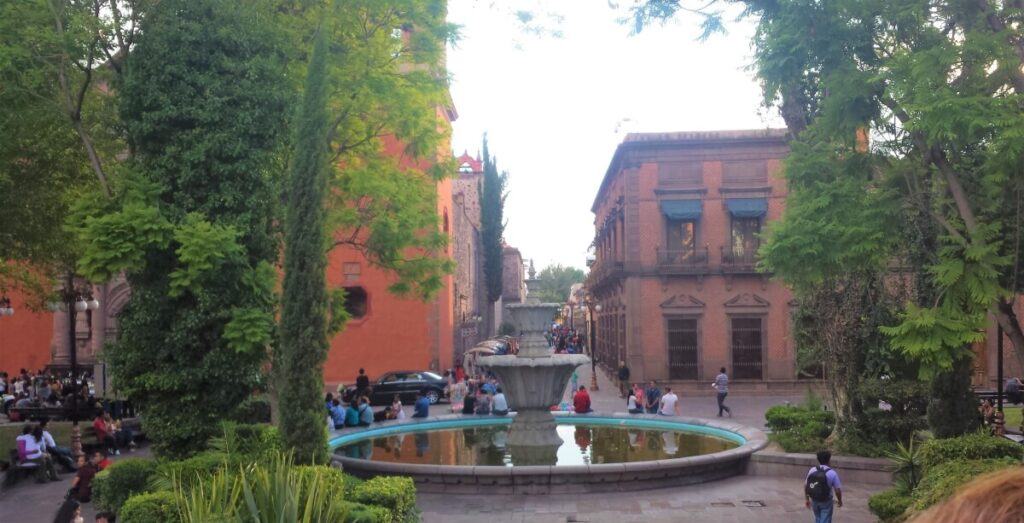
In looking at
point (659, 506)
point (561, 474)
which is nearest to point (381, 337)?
point (561, 474)

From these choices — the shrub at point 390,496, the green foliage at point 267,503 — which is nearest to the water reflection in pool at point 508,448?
the shrub at point 390,496

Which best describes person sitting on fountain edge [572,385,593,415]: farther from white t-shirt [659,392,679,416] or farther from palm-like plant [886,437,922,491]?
palm-like plant [886,437,922,491]

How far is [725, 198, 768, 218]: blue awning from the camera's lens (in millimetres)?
31281

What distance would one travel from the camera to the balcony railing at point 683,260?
103 ft

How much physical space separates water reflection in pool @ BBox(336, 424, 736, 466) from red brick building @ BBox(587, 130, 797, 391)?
477 inches

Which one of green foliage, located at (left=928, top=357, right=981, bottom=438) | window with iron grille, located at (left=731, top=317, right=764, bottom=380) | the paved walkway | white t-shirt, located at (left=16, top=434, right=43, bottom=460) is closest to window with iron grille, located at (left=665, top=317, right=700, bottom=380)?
window with iron grille, located at (left=731, top=317, right=764, bottom=380)

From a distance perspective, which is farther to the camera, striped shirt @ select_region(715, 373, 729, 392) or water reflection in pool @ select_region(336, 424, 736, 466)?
striped shirt @ select_region(715, 373, 729, 392)

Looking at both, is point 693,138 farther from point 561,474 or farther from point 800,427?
point 561,474

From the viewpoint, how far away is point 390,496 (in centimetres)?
910

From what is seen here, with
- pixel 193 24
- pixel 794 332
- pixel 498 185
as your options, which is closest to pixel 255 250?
pixel 193 24

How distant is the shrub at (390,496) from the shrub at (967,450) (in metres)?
6.55

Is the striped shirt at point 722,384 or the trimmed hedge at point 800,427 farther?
the striped shirt at point 722,384

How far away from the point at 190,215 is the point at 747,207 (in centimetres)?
2383

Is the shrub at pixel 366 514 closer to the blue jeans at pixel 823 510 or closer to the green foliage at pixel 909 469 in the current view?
the blue jeans at pixel 823 510
